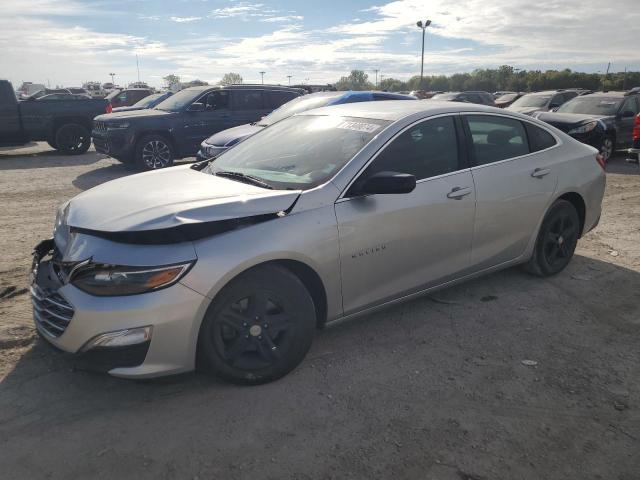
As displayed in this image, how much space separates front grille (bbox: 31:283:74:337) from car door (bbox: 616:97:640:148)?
1262cm

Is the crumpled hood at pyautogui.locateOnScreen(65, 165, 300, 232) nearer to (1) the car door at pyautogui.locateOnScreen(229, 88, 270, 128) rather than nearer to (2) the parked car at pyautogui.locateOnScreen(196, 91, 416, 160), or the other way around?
(2) the parked car at pyautogui.locateOnScreen(196, 91, 416, 160)

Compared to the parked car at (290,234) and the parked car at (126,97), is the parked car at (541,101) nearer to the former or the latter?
the parked car at (290,234)

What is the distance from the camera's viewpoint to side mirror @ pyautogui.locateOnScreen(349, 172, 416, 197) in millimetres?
3273

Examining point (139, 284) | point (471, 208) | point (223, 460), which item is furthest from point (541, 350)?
point (139, 284)

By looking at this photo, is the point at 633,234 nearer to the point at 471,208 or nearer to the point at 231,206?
the point at 471,208

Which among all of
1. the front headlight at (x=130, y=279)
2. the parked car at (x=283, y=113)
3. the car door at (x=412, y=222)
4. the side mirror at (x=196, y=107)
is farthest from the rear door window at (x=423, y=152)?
the side mirror at (x=196, y=107)

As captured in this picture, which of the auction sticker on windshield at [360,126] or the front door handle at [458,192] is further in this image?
the front door handle at [458,192]

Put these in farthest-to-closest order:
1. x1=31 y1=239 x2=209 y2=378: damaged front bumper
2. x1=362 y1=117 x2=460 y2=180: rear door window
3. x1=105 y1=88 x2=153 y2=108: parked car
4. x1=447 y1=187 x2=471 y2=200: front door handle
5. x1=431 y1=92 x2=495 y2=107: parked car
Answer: x1=105 y1=88 x2=153 y2=108: parked car < x1=431 y1=92 x2=495 y2=107: parked car < x1=447 y1=187 x2=471 y2=200: front door handle < x1=362 y1=117 x2=460 y2=180: rear door window < x1=31 y1=239 x2=209 y2=378: damaged front bumper

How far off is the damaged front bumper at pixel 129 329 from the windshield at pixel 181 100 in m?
9.20

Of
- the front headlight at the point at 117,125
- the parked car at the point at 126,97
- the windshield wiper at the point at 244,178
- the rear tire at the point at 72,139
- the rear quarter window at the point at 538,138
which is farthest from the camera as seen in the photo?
the parked car at the point at 126,97

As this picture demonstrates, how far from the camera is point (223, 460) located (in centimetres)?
254

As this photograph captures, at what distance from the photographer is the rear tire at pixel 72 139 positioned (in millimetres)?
13469

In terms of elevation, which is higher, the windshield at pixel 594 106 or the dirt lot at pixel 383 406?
the windshield at pixel 594 106

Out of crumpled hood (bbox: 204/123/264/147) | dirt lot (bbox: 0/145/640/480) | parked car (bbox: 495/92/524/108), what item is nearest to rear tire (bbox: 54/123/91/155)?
crumpled hood (bbox: 204/123/264/147)
